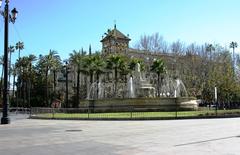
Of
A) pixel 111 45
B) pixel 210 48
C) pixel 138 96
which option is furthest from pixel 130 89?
pixel 111 45

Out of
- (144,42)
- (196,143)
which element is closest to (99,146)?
(196,143)

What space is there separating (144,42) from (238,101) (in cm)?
2299

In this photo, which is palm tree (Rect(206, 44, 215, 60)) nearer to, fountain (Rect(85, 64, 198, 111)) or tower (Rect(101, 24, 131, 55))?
fountain (Rect(85, 64, 198, 111))

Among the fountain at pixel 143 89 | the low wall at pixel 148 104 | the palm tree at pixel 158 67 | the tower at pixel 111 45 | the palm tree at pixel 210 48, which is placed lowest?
the low wall at pixel 148 104

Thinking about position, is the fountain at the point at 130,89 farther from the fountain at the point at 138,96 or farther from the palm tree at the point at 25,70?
the palm tree at the point at 25,70

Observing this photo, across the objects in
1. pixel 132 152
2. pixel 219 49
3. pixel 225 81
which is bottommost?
pixel 132 152

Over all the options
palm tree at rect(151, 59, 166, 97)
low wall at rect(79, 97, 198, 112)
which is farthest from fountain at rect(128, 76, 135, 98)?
palm tree at rect(151, 59, 166, 97)

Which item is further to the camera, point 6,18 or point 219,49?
point 219,49

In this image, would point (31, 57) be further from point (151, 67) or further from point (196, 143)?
point (196, 143)

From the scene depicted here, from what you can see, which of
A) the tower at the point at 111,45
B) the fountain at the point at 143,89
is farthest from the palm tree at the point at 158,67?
the tower at the point at 111,45

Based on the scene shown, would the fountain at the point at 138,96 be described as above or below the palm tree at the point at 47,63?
below

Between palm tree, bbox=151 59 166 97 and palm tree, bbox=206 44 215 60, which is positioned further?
palm tree, bbox=206 44 215 60

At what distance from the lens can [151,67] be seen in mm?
73188

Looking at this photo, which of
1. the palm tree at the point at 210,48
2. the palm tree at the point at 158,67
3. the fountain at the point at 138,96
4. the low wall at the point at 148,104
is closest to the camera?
the low wall at the point at 148,104
